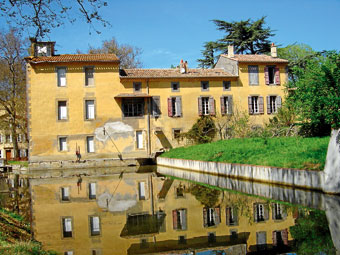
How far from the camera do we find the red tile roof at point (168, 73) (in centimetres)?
2948

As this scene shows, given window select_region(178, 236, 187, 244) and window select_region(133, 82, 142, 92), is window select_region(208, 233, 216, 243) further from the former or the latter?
window select_region(133, 82, 142, 92)

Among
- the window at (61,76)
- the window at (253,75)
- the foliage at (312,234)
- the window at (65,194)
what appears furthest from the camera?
the window at (253,75)

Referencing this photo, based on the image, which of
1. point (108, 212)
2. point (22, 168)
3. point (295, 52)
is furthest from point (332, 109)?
point (295, 52)

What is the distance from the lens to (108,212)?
9859mm

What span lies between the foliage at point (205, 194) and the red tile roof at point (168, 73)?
16844 mm

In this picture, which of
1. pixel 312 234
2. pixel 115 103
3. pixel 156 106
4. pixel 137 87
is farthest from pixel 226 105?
pixel 312 234

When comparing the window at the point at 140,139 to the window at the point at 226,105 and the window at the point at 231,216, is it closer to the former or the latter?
the window at the point at 226,105

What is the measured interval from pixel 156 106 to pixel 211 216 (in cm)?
2138

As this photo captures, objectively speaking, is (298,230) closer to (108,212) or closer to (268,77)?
(108,212)

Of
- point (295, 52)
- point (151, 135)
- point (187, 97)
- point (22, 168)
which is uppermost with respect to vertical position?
point (295, 52)

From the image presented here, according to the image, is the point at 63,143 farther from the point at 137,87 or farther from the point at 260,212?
the point at 260,212

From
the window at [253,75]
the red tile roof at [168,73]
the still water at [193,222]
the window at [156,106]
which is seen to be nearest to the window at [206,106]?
the red tile roof at [168,73]

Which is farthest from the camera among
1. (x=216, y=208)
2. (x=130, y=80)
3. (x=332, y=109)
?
(x=130, y=80)

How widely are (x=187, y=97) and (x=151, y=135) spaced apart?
14.5 feet
